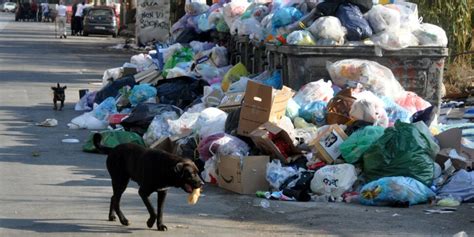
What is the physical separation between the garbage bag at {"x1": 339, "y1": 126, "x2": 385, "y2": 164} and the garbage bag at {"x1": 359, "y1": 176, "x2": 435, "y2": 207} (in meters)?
0.53

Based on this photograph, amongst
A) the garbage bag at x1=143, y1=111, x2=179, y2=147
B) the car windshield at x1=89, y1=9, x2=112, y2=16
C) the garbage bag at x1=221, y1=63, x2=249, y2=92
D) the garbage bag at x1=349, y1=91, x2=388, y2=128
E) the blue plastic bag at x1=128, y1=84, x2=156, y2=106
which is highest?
the garbage bag at x1=349, y1=91, x2=388, y2=128

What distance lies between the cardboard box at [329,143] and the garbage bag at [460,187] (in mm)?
1102

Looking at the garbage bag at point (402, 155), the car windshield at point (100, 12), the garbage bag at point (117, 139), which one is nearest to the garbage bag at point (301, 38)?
the garbage bag at point (117, 139)

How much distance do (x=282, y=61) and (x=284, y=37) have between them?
1.10 ft

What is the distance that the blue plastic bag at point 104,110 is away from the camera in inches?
590

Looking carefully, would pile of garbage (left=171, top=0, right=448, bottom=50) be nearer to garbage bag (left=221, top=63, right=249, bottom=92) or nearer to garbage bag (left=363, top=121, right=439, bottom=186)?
garbage bag (left=221, top=63, right=249, bottom=92)

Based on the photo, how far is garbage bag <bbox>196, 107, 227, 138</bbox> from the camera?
10953 mm

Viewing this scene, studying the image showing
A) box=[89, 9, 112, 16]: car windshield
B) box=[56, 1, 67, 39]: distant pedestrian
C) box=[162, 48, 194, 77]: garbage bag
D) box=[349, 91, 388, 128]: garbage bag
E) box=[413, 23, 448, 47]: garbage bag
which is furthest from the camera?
box=[89, 9, 112, 16]: car windshield

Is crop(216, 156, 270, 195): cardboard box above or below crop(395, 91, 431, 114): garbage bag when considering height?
below

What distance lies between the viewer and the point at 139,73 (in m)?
17.6

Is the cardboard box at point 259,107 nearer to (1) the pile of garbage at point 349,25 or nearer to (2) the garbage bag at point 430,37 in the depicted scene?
(1) the pile of garbage at point 349,25

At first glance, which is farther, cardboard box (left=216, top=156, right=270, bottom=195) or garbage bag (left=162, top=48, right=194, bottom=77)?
garbage bag (left=162, top=48, right=194, bottom=77)

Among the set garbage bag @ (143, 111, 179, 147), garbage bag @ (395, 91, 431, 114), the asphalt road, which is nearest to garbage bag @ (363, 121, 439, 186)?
the asphalt road

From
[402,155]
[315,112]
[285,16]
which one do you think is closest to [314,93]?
[315,112]
